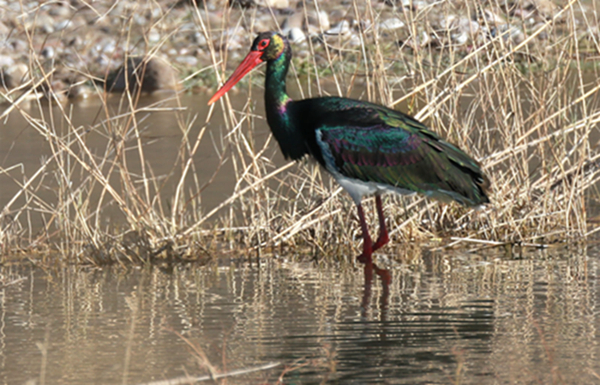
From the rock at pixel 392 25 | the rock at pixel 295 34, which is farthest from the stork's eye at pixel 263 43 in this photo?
the rock at pixel 295 34

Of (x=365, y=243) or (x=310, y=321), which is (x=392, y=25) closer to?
(x=365, y=243)

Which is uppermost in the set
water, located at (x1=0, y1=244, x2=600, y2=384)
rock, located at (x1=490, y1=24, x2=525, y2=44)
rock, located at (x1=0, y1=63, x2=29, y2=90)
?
rock, located at (x1=0, y1=63, x2=29, y2=90)

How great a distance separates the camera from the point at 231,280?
5.52m

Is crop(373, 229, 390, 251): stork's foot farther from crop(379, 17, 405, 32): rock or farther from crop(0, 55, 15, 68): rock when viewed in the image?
crop(0, 55, 15, 68): rock

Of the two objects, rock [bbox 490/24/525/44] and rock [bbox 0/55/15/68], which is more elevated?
rock [bbox 0/55/15/68]

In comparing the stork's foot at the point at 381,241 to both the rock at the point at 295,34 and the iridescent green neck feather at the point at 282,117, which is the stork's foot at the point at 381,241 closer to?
the iridescent green neck feather at the point at 282,117

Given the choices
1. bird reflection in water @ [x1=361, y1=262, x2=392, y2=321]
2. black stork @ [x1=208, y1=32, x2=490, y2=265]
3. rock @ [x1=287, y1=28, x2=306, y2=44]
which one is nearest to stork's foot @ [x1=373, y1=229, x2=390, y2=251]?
black stork @ [x1=208, y1=32, x2=490, y2=265]

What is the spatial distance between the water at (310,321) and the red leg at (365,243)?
0.34 ft

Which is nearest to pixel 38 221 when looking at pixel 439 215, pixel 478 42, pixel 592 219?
pixel 439 215

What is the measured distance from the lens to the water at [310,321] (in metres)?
3.81

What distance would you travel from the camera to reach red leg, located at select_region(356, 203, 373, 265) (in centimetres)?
584

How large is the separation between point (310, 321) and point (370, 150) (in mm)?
1531

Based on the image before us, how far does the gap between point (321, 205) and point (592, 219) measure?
1792 mm

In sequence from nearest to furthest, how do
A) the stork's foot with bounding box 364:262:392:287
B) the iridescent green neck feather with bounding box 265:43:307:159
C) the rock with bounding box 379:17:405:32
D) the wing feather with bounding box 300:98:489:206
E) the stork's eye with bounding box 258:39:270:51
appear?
the stork's foot with bounding box 364:262:392:287, the wing feather with bounding box 300:98:489:206, the iridescent green neck feather with bounding box 265:43:307:159, the stork's eye with bounding box 258:39:270:51, the rock with bounding box 379:17:405:32
